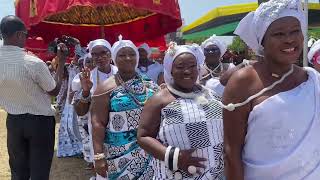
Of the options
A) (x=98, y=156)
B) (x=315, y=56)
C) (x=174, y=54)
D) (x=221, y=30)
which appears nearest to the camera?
(x=174, y=54)

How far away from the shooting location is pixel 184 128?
9.92 feet

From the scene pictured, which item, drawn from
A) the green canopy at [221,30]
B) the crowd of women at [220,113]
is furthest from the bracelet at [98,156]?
the green canopy at [221,30]

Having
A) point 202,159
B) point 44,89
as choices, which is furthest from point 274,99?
point 44,89

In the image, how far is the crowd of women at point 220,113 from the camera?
7.24ft

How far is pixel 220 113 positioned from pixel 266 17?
1.02 m

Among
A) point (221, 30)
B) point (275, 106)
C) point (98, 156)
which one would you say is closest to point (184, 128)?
point (275, 106)

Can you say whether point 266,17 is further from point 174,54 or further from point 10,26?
point 10,26

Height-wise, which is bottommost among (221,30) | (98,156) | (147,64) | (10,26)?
(221,30)

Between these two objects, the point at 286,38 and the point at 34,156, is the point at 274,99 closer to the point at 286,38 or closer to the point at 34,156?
the point at 286,38

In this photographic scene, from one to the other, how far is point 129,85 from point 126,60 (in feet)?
1.01

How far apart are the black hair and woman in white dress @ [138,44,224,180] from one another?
1.89 m

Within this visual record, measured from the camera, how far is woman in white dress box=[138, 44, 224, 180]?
117 inches

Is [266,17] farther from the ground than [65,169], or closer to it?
farther from the ground

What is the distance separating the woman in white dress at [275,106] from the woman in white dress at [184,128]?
70 centimetres
